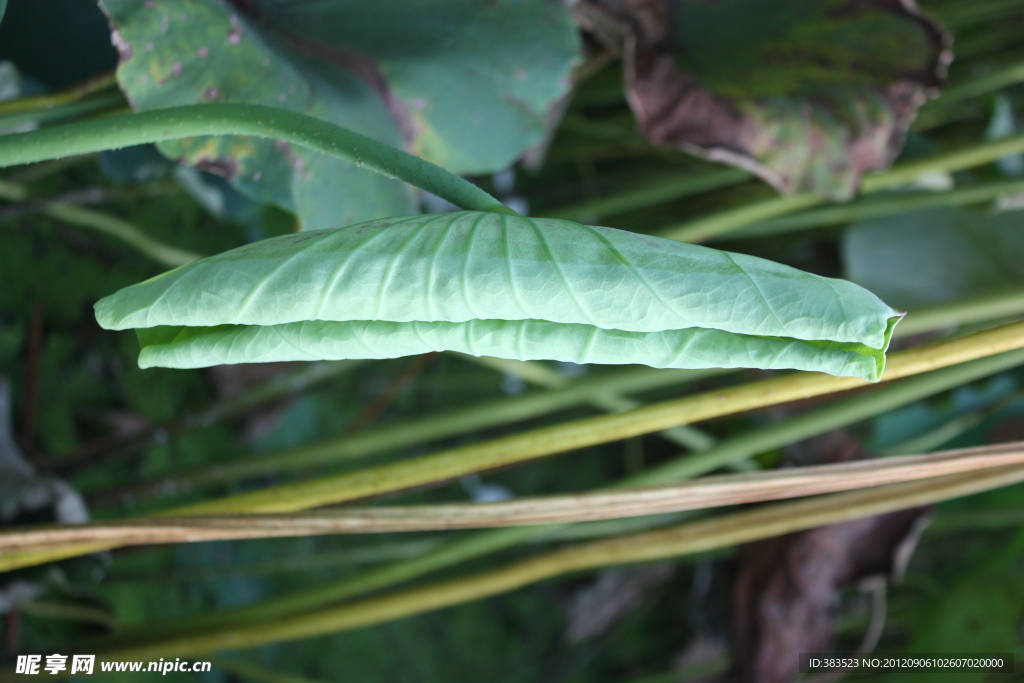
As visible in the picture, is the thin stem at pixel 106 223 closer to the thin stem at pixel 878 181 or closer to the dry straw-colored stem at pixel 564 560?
the dry straw-colored stem at pixel 564 560

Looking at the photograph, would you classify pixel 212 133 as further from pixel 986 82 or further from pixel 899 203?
pixel 986 82

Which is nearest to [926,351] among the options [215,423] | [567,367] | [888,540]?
[888,540]

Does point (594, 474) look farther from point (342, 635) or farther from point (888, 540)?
point (888, 540)

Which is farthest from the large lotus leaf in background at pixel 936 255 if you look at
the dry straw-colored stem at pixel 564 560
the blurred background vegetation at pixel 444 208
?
the dry straw-colored stem at pixel 564 560

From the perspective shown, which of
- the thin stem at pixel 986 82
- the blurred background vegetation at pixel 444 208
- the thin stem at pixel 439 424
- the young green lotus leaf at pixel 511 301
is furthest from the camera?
the thin stem at pixel 986 82

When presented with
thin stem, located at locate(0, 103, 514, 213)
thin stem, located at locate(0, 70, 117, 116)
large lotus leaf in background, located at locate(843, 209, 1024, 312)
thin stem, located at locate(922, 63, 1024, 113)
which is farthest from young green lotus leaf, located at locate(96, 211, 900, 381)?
thin stem, located at locate(922, 63, 1024, 113)

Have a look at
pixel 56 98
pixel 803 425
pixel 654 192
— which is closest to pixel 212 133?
pixel 56 98
